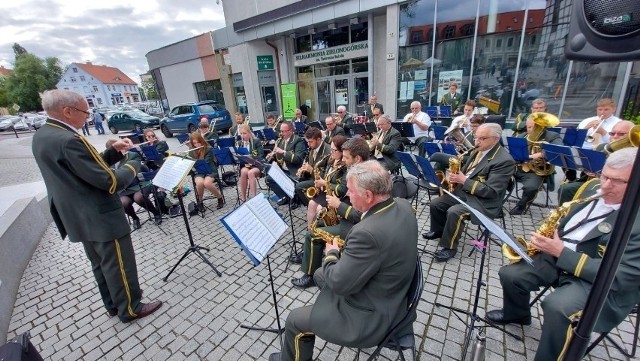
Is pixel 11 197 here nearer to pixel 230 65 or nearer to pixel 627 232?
pixel 627 232

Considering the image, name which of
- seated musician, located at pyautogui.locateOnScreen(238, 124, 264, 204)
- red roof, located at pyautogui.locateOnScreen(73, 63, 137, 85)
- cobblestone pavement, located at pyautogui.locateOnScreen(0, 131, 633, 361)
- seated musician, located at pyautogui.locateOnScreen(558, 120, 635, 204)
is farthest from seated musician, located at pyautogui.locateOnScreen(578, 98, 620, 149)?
red roof, located at pyautogui.locateOnScreen(73, 63, 137, 85)

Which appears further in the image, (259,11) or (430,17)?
(259,11)

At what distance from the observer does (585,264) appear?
199cm

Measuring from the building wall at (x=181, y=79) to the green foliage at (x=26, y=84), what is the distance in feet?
130

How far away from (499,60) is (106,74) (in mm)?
78235

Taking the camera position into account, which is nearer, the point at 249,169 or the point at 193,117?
the point at 249,169

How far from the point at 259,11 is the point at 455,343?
637 inches

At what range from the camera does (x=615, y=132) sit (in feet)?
12.3

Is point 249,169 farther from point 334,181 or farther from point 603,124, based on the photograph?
point 603,124

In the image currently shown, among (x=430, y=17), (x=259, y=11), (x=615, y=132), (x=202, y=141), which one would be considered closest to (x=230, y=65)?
(x=259, y=11)

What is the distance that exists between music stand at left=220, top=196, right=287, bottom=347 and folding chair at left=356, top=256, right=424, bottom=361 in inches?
40.3

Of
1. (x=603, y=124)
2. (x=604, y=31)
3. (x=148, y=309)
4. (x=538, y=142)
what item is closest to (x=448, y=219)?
(x=538, y=142)

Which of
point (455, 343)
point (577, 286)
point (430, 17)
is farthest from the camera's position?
point (430, 17)

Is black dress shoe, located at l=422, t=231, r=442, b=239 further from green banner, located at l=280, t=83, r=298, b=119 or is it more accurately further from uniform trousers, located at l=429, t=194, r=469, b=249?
green banner, located at l=280, t=83, r=298, b=119
